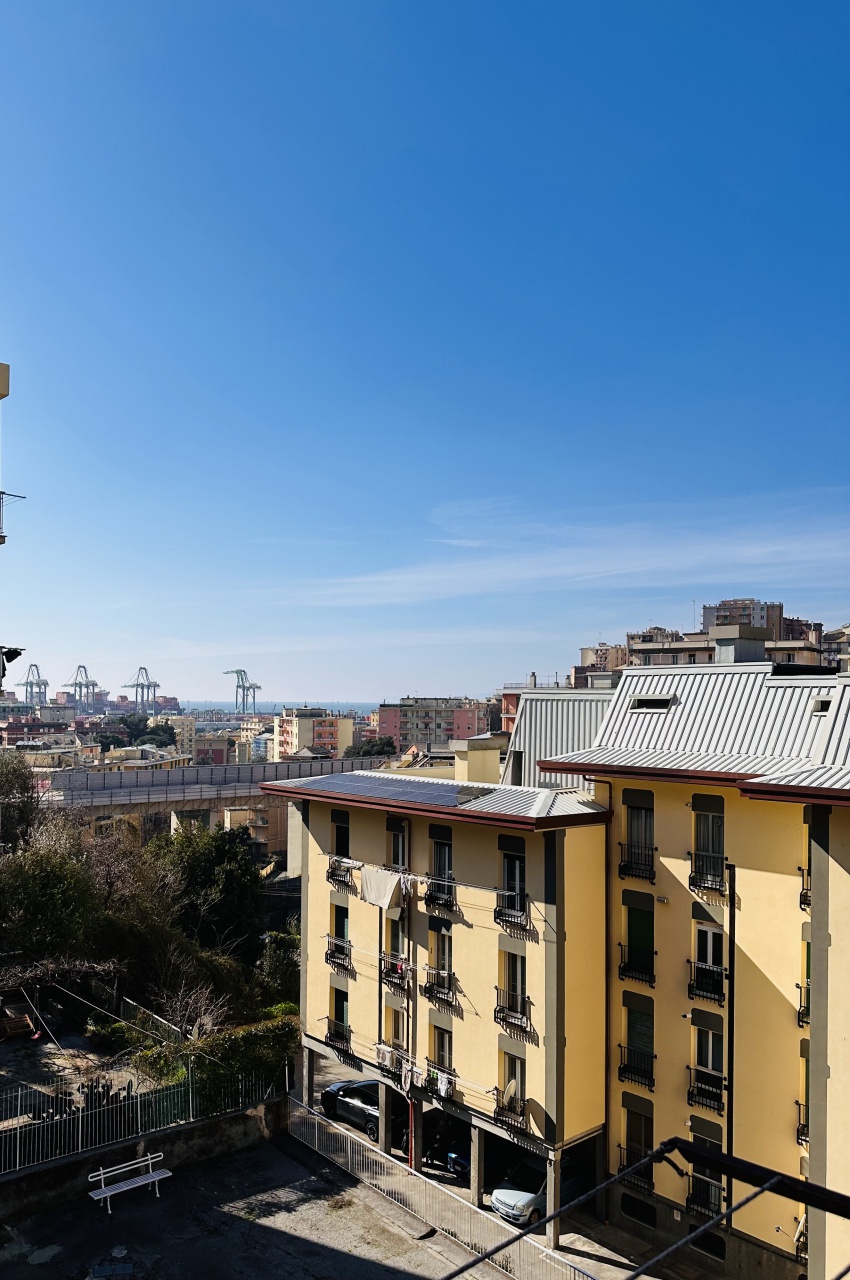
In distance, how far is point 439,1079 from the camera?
27.2 meters

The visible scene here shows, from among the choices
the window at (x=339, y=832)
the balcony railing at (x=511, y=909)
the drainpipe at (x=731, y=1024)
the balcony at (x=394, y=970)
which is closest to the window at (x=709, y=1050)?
the drainpipe at (x=731, y=1024)

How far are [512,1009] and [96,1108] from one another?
12.0 metres

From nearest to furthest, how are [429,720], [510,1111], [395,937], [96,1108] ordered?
[96,1108], [510,1111], [395,937], [429,720]

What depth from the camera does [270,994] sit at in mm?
44562

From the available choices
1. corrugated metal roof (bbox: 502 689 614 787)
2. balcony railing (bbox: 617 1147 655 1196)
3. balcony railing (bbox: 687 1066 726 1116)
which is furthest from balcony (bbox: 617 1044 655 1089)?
corrugated metal roof (bbox: 502 689 614 787)

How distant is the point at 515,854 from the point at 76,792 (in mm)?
53162

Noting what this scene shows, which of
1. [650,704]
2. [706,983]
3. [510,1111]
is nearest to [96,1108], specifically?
[510,1111]

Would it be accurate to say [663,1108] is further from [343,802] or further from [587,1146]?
[343,802]

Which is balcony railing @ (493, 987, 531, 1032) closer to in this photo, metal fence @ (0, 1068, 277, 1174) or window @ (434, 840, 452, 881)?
window @ (434, 840, 452, 881)

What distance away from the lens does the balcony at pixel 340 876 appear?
30984 millimetres

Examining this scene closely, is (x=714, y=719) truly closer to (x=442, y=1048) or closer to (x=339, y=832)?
(x=442, y=1048)

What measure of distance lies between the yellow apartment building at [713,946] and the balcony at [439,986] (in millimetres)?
4921

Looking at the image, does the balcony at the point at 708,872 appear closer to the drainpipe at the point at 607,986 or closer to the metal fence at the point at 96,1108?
the drainpipe at the point at 607,986

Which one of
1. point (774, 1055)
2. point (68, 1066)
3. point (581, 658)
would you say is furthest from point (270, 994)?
point (581, 658)
